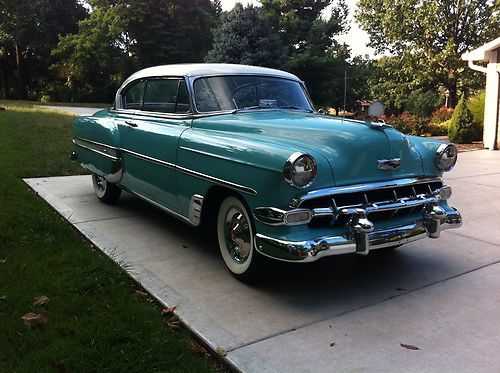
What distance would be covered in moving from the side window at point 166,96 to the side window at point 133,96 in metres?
0.16

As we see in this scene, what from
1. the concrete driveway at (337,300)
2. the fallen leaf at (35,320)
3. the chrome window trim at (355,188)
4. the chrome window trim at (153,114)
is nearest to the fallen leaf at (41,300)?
the fallen leaf at (35,320)

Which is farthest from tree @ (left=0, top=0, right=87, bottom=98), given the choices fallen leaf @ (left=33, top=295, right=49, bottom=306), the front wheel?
fallen leaf @ (left=33, top=295, right=49, bottom=306)

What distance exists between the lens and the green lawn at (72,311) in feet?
8.66

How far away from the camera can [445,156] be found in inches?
156

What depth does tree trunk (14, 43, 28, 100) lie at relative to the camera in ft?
138

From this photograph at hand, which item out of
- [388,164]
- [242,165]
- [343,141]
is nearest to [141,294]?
[242,165]

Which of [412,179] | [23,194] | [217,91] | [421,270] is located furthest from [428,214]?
Result: [23,194]

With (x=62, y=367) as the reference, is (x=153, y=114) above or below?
above

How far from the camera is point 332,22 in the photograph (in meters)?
27.1

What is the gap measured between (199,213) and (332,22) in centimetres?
2546

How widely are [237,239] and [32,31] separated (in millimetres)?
42587

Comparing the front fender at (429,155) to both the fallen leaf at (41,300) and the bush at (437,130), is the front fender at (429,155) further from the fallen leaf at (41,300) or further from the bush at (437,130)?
the bush at (437,130)

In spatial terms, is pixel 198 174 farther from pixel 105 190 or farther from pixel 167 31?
pixel 167 31

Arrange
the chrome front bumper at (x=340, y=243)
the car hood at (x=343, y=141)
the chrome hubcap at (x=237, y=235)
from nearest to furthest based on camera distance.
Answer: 1. the chrome front bumper at (x=340, y=243)
2. the car hood at (x=343, y=141)
3. the chrome hubcap at (x=237, y=235)
